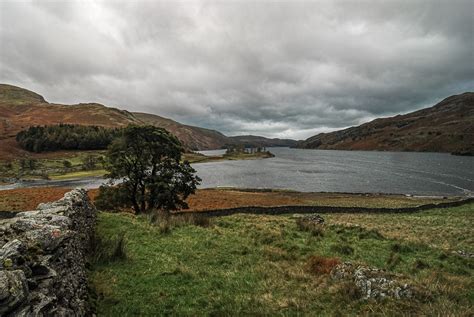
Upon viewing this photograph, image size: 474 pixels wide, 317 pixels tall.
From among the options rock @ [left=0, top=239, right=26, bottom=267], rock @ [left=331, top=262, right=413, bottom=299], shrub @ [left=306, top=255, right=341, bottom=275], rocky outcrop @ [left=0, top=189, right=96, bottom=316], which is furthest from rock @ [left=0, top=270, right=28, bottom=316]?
shrub @ [left=306, top=255, right=341, bottom=275]

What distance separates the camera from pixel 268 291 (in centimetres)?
1032

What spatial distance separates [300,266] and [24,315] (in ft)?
34.1

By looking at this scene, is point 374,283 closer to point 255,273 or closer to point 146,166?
point 255,273

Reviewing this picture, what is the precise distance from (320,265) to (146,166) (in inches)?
1072

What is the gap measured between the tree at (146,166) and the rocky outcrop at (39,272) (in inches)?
956

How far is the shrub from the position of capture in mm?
12055

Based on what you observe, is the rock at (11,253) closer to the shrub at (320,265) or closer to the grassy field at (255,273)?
the grassy field at (255,273)

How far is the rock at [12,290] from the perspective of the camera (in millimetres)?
4883

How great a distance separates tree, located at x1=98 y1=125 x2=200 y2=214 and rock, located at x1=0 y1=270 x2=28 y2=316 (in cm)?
2798

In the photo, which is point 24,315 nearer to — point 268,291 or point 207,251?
point 268,291

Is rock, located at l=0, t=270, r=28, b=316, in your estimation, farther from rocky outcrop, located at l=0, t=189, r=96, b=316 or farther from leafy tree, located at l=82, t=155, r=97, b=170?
leafy tree, located at l=82, t=155, r=97, b=170

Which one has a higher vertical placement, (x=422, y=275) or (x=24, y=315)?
(x=24, y=315)

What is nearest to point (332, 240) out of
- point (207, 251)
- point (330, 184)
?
point (207, 251)

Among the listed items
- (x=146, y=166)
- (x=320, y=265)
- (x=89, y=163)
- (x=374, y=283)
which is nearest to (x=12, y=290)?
(x=374, y=283)
